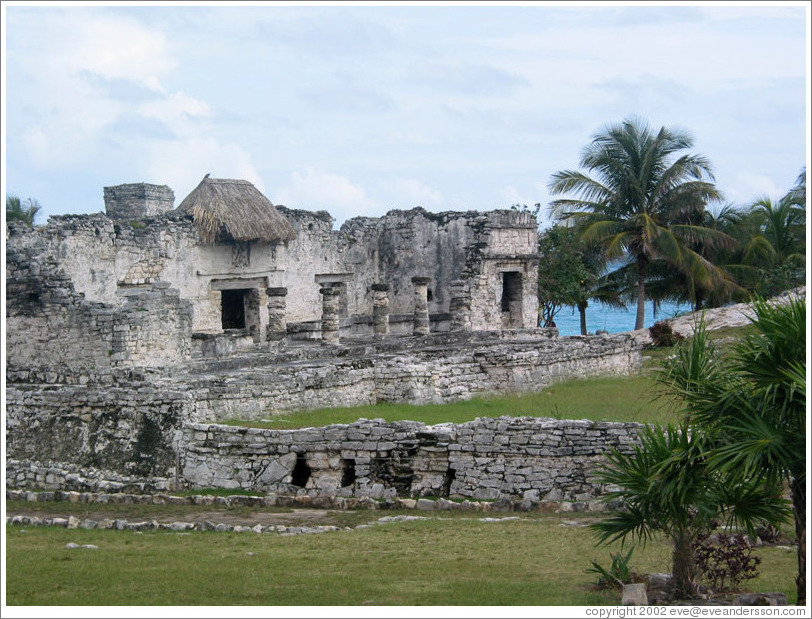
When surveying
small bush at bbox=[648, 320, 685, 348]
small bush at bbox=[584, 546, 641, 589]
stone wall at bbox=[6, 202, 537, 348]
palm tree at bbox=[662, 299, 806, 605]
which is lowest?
small bush at bbox=[584, 546, 641, 589]

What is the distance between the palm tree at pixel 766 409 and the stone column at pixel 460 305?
18466 millimetres

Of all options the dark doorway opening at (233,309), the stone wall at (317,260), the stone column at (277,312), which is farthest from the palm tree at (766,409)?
the dark doorway opening at (233,309)

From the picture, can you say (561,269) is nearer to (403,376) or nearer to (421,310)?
(421,310)

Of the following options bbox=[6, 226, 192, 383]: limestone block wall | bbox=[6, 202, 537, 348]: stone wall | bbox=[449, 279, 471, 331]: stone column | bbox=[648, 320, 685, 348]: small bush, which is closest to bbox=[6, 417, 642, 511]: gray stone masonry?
bbox=[6, 226, 192, 383]: limestone block wall

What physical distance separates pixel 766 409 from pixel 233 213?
19407 millimetres

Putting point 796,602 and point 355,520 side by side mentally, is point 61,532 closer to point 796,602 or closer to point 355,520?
point 355,520

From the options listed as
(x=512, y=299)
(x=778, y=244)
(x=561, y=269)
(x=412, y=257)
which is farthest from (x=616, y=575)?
(x=778, y=244)

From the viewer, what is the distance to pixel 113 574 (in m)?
9.63

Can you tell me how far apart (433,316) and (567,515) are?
17096 millimetres

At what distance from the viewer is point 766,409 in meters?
8.45

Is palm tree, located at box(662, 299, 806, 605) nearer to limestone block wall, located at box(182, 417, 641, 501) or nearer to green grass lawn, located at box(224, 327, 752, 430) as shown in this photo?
limestone block wall, located at box(182, 417, 641, 501)

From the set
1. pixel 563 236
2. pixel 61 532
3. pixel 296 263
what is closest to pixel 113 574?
pixel 61 532

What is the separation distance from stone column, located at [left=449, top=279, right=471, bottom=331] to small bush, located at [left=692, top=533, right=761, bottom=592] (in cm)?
1803

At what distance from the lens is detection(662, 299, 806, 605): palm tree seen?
8.27 metres
